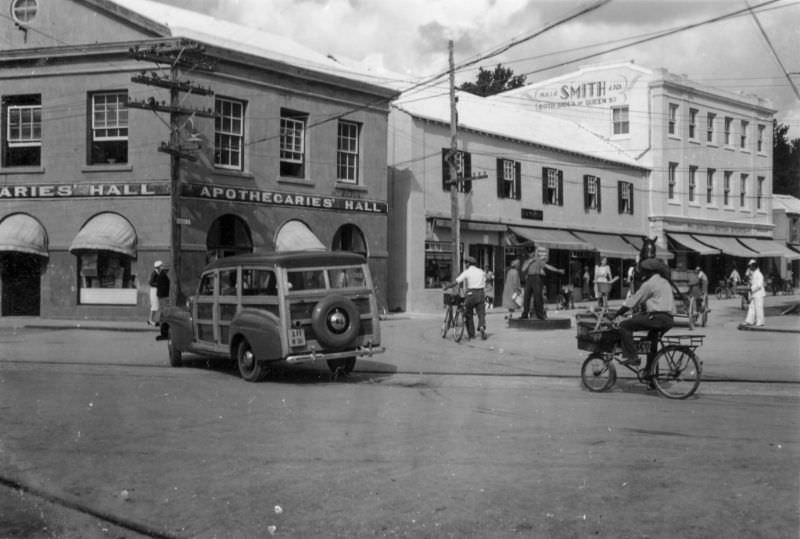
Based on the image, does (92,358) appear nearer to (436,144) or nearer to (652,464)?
(652,464)

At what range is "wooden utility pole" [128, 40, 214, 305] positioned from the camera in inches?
898

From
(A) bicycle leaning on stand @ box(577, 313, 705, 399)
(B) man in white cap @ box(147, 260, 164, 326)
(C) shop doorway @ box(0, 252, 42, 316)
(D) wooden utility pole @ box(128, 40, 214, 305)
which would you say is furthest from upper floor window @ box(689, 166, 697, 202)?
(A) bicycle leaning on stand @ box(577, 313, 705, 399)

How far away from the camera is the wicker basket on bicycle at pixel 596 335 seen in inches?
432

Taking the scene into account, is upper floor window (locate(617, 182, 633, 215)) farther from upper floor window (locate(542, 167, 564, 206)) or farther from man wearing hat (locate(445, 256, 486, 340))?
man wearing hat (locate(445, 256, 486, 340))

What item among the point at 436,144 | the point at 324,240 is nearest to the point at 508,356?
the point at 324,240

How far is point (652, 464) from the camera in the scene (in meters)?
6.76

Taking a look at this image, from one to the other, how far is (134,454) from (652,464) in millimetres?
4320

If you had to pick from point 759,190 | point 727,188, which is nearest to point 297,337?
point 727,188

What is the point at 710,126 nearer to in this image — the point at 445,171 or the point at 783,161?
the point at 445,171

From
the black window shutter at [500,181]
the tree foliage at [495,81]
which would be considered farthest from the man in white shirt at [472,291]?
the tree foliage at [495,81]

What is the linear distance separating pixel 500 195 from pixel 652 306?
2491 centimetres

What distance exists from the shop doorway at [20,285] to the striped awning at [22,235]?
2.36 ft

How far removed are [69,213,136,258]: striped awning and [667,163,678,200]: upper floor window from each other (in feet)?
99.8

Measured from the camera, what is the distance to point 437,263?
32000 millimetres
